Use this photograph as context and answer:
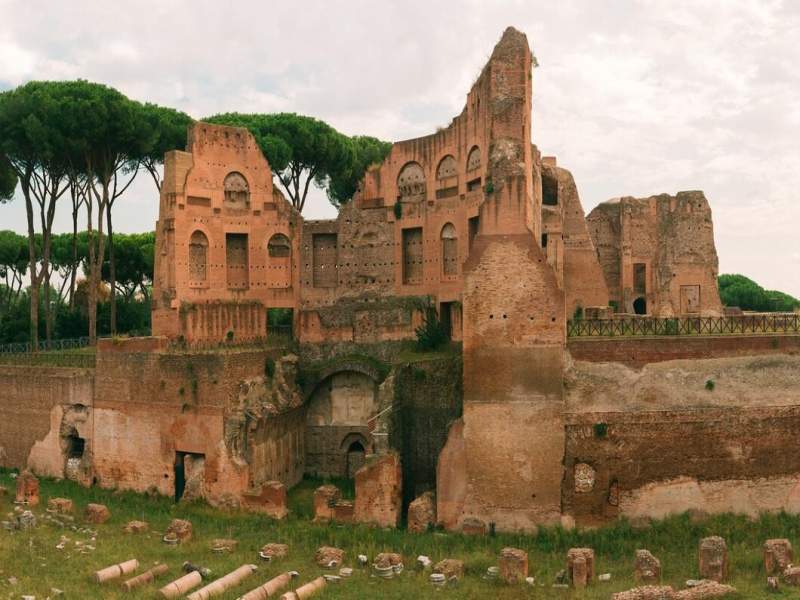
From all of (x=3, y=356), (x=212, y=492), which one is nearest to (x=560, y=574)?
(x=212, y=492)

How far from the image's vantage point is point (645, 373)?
15.8 m

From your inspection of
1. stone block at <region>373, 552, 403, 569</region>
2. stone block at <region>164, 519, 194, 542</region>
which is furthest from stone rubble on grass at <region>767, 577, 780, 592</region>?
stone block at <region>164, 519, 194, 542</region>

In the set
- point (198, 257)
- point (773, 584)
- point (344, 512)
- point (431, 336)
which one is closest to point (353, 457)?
point (431, 336)

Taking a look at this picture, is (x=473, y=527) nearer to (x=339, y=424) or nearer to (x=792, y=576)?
(x=792, y=576)

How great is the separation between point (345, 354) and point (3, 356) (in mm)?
11461

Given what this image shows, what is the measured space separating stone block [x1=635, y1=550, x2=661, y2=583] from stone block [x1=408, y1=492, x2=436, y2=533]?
4.69 m

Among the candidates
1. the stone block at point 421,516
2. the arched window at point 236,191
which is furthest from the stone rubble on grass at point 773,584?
the arched window at point 236,191

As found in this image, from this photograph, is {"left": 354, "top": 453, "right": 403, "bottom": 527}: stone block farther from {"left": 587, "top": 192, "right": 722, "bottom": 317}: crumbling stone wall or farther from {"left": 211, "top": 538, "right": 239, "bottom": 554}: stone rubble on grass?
{"left": 587, "top": 192, "right": 722, "bottom": 317}: crumbling stone wall

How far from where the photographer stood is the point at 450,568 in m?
12.5

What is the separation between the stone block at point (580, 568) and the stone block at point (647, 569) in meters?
0.72

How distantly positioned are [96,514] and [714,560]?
12.4 m

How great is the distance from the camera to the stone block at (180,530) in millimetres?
14812

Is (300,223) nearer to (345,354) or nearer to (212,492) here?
(345,354)

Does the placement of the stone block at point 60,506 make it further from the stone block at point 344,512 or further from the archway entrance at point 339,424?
the archway entrance at point 339,424
